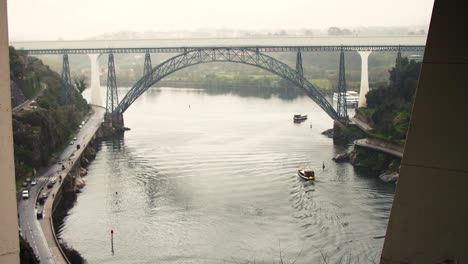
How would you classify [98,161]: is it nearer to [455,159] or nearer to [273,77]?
[455,159]

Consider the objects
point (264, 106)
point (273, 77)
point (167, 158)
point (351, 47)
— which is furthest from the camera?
point (273, 77)

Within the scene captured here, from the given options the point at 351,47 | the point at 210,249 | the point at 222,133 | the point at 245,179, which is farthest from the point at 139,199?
the point at 351,47

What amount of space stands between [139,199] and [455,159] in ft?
44.9

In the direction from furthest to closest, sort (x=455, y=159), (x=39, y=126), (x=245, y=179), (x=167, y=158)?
(x=167, y=158) < (x=39, y=126) < (x=245, y=179) < (x=455, y=159)

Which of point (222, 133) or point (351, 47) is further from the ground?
point (351, 47)

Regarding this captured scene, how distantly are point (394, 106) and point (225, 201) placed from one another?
413 inches

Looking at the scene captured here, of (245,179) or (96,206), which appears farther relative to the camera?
(245,179)

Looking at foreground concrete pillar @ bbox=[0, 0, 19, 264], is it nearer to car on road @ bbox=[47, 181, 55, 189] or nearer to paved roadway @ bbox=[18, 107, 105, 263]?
paved roadway @ bbox=[18, 107, 105, 263]

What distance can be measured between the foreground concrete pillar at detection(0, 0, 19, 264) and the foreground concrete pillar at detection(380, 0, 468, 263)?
205cm

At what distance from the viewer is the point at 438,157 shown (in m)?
3.71

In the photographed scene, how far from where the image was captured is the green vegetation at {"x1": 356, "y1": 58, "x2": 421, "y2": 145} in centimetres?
2211

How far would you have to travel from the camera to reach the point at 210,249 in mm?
12758

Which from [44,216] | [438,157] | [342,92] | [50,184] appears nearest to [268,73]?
[342,92]

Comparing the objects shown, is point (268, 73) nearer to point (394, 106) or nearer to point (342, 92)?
point (342, 92)
